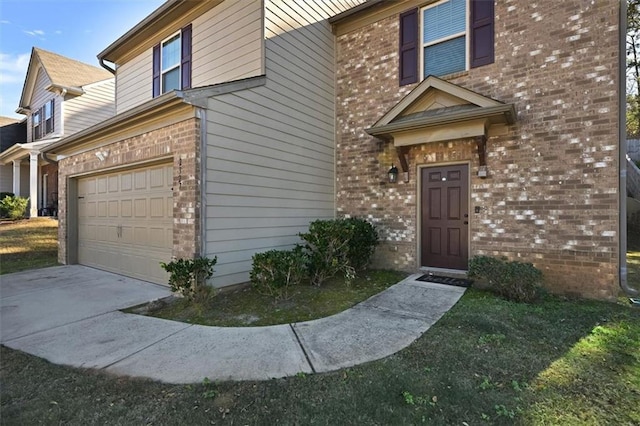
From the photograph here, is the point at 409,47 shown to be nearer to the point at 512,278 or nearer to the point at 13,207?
the point at 512,278

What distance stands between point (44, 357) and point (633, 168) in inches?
Result: 625

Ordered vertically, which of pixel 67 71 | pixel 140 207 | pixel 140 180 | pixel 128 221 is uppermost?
pixel 67 71

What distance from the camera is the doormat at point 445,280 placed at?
567 centimetres

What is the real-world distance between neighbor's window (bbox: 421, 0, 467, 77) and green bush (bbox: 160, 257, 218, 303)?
5.86 metres

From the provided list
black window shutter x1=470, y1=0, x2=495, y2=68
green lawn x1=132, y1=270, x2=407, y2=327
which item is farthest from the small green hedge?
black window shutter x1=470, y1=0, x2=495, y2=68

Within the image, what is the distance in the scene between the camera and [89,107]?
15.0m

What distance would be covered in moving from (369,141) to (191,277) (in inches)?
194

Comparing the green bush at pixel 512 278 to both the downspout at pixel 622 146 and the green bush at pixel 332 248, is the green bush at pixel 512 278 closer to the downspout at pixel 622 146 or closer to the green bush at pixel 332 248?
the downspout at pixel 622 146

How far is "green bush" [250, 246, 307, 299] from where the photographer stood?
4.76 meters

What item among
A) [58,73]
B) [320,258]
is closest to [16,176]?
[58,73]

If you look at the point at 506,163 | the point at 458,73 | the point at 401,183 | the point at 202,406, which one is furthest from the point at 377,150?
the point at 202,406

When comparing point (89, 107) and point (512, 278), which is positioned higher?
point (89, 107)

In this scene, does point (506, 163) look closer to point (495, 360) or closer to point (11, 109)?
point (495, 360)

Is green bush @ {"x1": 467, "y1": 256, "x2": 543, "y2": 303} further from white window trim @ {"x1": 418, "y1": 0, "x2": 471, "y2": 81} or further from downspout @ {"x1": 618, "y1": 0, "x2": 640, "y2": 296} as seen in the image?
white window trim @ {"x1": 418, "y1": 0, "x2": 471, "y2": 81}
